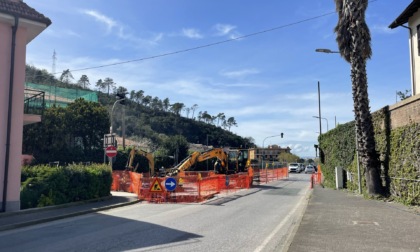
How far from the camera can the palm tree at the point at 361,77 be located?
57.9ft

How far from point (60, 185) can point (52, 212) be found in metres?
1.85

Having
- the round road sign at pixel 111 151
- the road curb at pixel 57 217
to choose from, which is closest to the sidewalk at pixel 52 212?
the road curb at pixel 57 217

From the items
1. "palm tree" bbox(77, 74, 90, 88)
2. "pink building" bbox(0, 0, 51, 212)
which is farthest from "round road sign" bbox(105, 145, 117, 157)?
"palm tree" bbox(77, 74, 90, 88)

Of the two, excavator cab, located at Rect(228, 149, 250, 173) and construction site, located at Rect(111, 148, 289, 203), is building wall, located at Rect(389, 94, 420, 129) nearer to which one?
construction site, located at Rect(111, 148, 289, 203)

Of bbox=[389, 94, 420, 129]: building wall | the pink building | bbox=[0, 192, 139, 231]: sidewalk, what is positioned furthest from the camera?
the pink building

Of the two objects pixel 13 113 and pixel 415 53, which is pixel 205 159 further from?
pixel 13 113

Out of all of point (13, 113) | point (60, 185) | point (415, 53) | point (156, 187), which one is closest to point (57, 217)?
point (60, 185)

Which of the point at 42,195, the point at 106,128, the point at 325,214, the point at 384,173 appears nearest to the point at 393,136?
the point at 384,173

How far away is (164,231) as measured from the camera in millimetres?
10641

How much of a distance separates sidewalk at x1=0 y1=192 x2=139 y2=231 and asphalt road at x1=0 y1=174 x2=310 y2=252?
40cm

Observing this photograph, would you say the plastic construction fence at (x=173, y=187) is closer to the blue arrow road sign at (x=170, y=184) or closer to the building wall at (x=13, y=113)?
the blue arrow road sign at (x=170, y=184)

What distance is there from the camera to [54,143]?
4747 centimetres

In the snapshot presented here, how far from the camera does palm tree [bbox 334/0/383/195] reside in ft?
57.9

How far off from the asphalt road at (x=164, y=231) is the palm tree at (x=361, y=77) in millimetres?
4459
